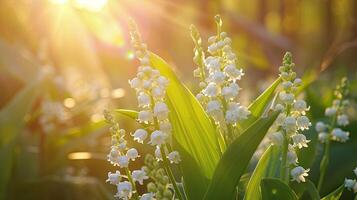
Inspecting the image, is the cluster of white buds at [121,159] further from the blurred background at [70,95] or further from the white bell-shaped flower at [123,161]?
the blurred background at [70,95]

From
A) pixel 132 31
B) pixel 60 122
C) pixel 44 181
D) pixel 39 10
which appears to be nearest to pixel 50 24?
pixel 39 10

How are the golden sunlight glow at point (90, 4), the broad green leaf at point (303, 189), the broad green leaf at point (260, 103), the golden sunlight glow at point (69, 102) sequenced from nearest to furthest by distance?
the broad green leaf at point (303, 189), the broad green leaf at point (260, 103), the golden sunlight glow at point (69, 102), the golden sunlight glow at point (90, 4)

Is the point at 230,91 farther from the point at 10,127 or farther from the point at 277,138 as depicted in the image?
the point at 10,127

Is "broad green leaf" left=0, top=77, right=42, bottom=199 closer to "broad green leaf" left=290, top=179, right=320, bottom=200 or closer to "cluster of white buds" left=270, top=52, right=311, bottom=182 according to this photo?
"broad green leaf" left=290, top=179, right=320, bottom=200

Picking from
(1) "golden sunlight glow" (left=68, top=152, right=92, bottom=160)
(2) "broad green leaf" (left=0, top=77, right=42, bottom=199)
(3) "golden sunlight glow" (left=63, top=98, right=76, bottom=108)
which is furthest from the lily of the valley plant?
(3) "golden sunlight glow" (left=63, top=98, right=76, bottom=108)

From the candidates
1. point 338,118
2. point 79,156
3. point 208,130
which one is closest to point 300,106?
point 208,130

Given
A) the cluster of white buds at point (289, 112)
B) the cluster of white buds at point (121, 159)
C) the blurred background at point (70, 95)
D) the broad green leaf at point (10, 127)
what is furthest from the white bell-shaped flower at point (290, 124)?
the broad green leaf at point (10, 127)
